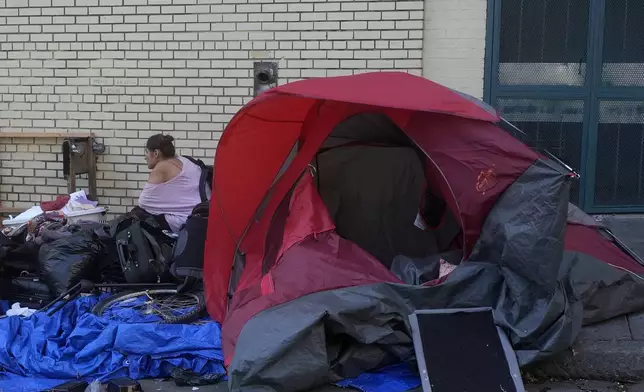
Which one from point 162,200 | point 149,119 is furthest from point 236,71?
point 162,200

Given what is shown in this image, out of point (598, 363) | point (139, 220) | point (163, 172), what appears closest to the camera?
point (598, 363)

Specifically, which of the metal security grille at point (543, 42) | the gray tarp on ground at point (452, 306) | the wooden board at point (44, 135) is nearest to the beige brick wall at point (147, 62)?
the wooden board at point (44, 135)

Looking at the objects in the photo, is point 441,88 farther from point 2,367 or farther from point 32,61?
point 32,61

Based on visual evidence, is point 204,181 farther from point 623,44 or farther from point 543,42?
point 623,44

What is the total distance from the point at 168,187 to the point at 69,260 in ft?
3.53

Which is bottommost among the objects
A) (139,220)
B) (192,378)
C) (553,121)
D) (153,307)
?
(192,378)

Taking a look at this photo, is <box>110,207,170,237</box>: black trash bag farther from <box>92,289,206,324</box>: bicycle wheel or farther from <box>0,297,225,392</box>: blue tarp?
<box>0,297,225,392</box>: blue tarp

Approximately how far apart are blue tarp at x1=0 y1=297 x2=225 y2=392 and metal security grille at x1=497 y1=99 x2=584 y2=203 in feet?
11.7

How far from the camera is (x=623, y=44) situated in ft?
21.6

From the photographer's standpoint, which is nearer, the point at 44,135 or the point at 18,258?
the point at 18,258

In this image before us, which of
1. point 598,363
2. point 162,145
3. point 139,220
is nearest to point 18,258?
point 139,220

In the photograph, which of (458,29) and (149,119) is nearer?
(458,29)

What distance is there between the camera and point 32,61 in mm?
7133

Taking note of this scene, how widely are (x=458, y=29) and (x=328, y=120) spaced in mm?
2199
